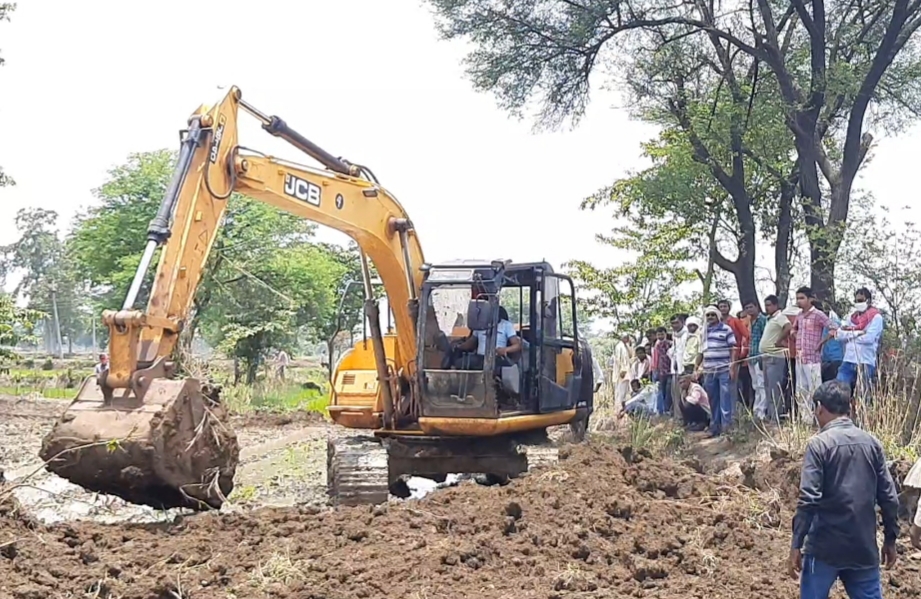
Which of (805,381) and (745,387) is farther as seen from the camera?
(745,387)

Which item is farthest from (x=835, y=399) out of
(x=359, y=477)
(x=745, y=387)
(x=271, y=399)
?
(x=271, y=399)

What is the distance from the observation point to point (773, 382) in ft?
42.7

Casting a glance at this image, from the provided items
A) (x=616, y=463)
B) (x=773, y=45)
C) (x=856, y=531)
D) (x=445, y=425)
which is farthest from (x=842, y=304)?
(x=856, y=531)

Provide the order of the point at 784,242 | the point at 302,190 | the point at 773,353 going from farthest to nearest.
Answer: the point at 784,242 < the point at 773,353 < the point at 302,190

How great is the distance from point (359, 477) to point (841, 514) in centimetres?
501

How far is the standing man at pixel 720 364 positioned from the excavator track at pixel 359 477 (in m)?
5.46

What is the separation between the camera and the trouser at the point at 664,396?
16.0m

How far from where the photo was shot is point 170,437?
754 centimetres

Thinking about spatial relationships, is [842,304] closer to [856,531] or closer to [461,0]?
[461,0]

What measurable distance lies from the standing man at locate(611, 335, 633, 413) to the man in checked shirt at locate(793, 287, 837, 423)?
17.6 ft

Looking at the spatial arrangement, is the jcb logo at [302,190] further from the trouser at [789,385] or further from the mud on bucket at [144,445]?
the trouser at [789,385]

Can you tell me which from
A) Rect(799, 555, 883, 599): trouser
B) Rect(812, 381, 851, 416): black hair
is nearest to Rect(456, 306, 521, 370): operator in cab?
Rect(812, 381, 851, 416): black hair

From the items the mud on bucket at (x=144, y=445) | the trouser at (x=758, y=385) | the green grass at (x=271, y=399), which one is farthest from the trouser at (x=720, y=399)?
the green grass at (x=271, y=399)

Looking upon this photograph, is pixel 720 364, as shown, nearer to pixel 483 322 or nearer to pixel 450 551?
pixel 483 322
